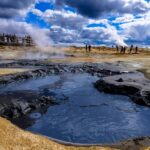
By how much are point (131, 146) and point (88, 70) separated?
23596 millimetres

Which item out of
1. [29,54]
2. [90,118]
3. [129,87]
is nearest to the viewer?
[90,118]

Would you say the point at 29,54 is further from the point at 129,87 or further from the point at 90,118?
the point at 90,118

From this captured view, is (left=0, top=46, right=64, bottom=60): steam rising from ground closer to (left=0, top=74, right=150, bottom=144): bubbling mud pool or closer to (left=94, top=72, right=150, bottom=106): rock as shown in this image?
(left=94, top=72, right=150, bottom=106): rock

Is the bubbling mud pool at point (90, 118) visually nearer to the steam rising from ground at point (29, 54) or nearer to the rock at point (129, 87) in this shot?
the rock at point (129, 87)

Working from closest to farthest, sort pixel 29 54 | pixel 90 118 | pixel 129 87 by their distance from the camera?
1. pixel 90 118
2. pixel 129 87
3. pixel 29 54

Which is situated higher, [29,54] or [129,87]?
[129,87]

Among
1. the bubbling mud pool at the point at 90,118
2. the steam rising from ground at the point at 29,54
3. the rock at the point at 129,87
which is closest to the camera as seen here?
the bubbling mud pool at the point at 90,118

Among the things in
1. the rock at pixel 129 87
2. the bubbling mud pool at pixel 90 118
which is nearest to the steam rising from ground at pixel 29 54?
the rock at pixel 129 87

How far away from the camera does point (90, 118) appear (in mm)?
14664

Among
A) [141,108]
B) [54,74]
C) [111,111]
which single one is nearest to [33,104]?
[111,111]

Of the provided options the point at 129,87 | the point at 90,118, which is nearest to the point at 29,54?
the point at 129,87

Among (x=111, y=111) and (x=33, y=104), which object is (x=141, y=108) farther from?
(x=33, y=104)

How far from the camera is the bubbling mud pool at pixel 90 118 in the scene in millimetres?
12395

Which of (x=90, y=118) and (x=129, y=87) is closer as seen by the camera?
(x=90, y=118)
